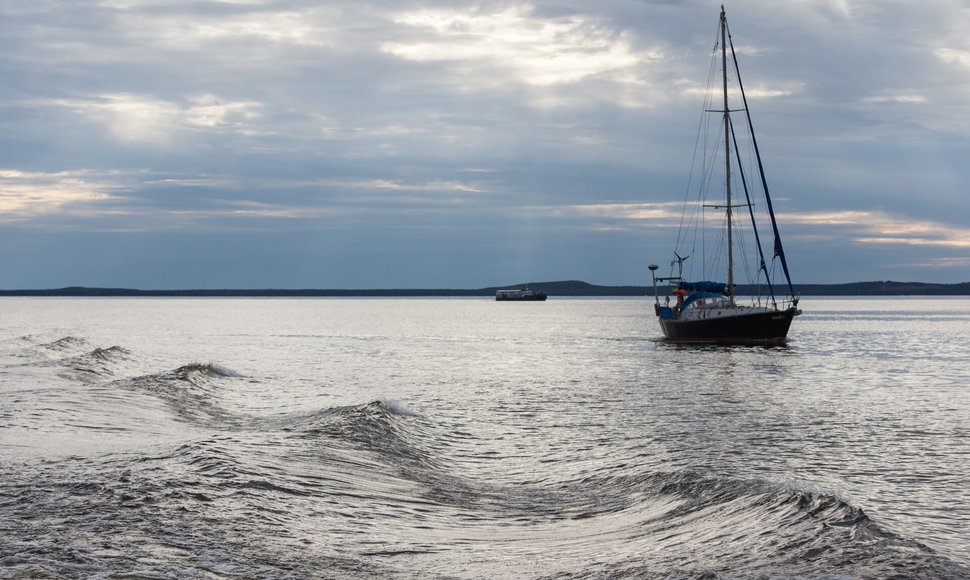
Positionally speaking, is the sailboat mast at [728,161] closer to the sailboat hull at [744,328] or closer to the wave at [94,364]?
the sailboat hull at [744,328]

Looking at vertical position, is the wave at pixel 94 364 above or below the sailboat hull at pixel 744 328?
below

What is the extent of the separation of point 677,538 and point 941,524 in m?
3.55

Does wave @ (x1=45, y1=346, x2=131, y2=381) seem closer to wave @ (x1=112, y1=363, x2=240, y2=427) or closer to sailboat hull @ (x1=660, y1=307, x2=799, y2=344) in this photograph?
wave @ (x1=112, y1=363, x2=240, y2=427)

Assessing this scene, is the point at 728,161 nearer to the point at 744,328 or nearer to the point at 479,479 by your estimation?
the point at 744,328

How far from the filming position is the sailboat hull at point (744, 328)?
54.9m

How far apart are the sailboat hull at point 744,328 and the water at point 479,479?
21.5 m

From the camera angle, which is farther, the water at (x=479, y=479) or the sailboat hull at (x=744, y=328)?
the sailboat hull at (x=744, y=328)

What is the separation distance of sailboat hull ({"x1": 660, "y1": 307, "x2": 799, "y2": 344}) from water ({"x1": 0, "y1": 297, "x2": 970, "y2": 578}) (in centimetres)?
2146

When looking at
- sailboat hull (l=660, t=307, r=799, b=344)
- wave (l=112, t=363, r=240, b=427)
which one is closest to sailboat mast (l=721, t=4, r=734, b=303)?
sailboat hull (l=660, t=307, r=799, b=344)

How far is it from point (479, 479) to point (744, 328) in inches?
1704

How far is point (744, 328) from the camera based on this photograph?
55.5m

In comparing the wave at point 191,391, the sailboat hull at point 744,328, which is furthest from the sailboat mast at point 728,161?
the wave at point 191,391

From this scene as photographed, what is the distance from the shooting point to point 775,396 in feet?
96.4

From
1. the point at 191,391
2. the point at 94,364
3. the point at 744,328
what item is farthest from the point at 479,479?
the point at 744,328
